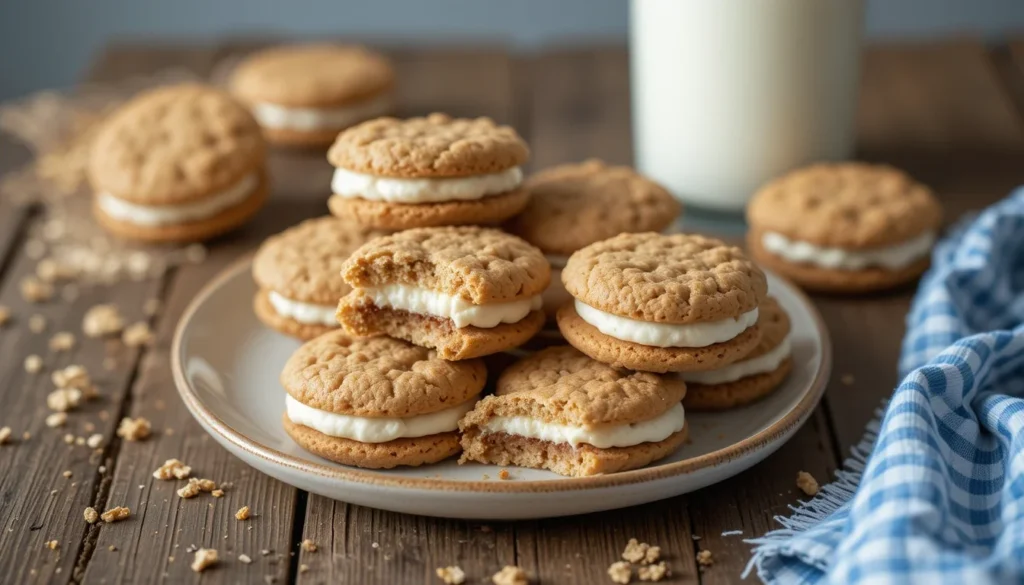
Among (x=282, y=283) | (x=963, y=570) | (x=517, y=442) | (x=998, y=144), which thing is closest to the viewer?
(x=963, y=570)

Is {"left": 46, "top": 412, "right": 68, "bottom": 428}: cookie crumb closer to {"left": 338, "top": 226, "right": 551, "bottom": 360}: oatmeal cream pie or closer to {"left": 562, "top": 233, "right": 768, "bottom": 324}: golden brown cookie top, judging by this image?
{"left": 338, "top": 226, "right": 551, "bottom": 360}: oatmeal cream pie

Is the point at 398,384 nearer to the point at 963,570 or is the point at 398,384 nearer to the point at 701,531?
the point at 701,531

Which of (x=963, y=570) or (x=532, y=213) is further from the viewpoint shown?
(x=532, y=213)

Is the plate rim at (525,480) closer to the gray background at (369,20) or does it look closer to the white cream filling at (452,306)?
the white cream filling at (452,306)

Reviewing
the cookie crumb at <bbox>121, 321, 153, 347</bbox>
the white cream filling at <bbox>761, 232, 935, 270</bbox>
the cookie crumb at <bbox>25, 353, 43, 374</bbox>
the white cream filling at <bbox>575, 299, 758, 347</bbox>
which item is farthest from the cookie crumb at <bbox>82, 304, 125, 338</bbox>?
the white cream filling at <bbox>761, 232, 935, 270</bbox>

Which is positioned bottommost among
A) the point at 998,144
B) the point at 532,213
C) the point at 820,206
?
the point at 998,144

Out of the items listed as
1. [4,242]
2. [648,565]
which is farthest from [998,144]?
[4,242]

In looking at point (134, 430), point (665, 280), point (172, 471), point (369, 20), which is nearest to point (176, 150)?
point (134, 430)
